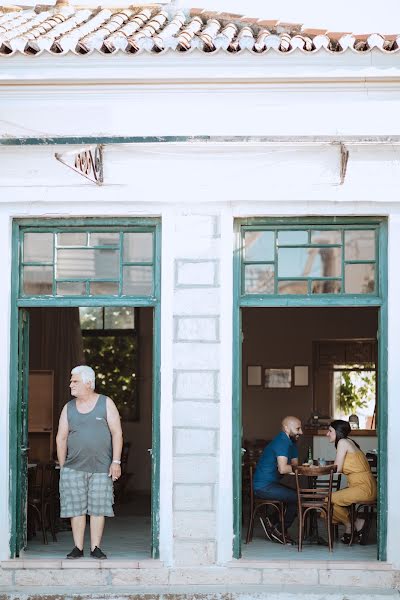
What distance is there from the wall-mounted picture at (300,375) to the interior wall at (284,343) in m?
0.07

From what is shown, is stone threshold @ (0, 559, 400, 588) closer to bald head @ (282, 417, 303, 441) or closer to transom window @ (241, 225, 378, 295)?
bald head @ (282, 417, 303, 441)

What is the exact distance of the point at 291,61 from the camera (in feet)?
33.9

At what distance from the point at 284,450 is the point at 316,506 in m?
0.77

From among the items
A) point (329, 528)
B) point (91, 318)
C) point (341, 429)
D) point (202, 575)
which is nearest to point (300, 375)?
point (91, 318)

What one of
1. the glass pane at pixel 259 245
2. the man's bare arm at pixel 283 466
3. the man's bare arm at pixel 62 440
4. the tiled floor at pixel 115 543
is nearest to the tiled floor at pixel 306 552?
the man's bare arm at pixel 283 466

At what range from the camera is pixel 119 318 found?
18.5m

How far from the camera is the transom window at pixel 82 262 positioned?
10820 millimetres

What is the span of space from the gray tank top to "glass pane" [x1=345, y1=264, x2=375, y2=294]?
259 centimetres

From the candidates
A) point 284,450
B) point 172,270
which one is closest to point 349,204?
point 172,270

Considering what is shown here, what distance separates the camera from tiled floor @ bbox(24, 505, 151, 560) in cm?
1081

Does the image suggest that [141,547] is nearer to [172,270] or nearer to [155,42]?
[172,270]

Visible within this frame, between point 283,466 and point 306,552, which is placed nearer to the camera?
point 306,552

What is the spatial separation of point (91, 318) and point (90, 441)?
321 inches

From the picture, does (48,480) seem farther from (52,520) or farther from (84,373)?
(84,373)
